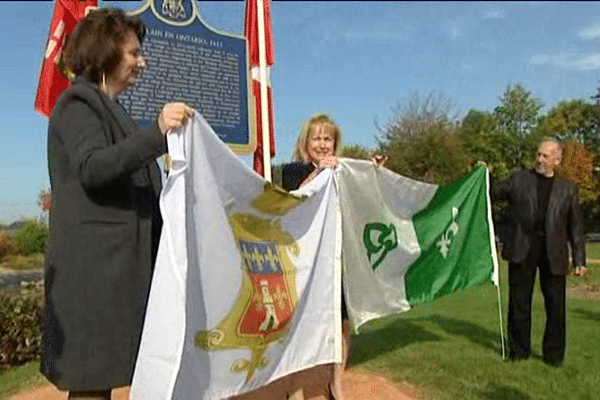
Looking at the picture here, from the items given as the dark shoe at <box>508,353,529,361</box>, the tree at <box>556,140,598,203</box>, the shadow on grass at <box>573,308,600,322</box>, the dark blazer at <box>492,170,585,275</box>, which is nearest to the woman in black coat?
the dark blazer at <box>492,170,585,275</box>

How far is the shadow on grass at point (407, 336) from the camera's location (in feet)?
23.5

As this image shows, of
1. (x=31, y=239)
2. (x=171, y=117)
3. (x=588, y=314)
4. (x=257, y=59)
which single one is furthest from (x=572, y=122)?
→ (x=171, y=117)

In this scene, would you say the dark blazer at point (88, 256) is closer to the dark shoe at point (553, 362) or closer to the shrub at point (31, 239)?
the dark shoe at point (553, 362)

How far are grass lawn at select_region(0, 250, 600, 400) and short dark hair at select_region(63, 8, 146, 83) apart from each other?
3922 mm

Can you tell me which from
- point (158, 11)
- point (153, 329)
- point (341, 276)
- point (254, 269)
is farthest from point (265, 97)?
point (153, 329)

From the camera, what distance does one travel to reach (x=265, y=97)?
6500mm

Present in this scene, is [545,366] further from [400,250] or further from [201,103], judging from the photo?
[201,103]

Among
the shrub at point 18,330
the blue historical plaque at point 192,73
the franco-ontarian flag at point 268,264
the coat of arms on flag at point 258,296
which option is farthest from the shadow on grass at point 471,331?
the shrub at point 18,330

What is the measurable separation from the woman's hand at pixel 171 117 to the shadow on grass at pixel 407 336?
15.0 feet

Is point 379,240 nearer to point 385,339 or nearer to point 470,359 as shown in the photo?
point 470,359

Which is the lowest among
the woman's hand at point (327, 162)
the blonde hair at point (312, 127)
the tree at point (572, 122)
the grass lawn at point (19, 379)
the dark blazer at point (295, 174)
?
the grass lawn at point (19, 379)

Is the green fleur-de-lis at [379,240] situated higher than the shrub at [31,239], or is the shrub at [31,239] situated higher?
the green fleur-de-lis at [379,240]

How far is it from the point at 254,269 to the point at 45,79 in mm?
3696

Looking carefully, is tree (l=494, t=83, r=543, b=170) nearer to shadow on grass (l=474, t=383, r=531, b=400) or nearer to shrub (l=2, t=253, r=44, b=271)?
shrub (l=2, t=253, r=44, b=271)
